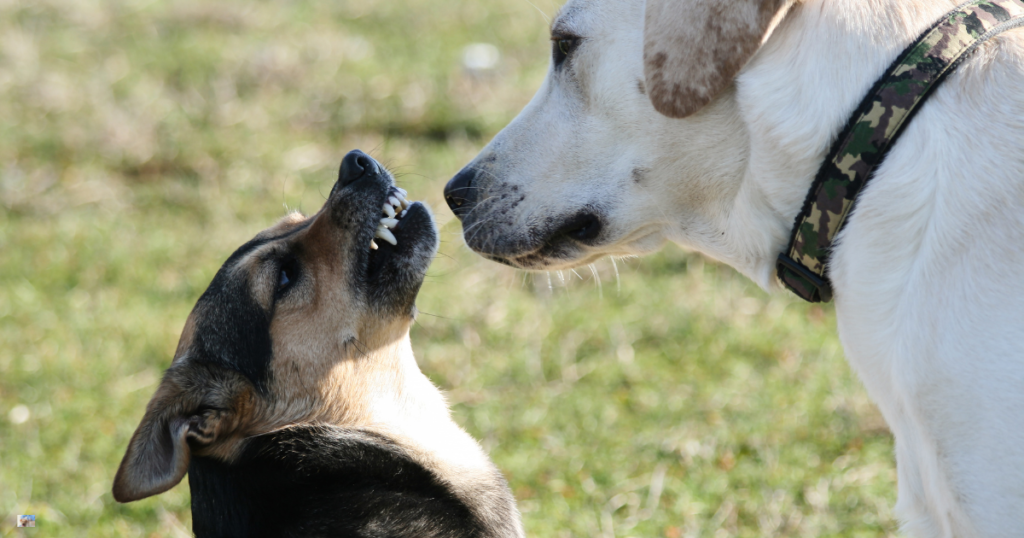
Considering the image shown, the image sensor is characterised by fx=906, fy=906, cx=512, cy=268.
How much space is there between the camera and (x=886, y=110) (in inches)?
94.8

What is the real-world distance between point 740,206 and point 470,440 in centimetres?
167

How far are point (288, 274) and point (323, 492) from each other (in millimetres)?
881

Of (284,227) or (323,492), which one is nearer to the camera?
(323,492)

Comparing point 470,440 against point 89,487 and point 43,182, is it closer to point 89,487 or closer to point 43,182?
point 89,487

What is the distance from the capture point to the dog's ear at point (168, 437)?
287 cm

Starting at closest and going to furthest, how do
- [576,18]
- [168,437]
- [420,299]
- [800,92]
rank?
[800,92], [576,18], [168,437], [420,299]

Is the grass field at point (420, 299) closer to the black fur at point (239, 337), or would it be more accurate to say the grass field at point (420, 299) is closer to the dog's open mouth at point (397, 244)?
the dog's open mouth at point (397, 244)

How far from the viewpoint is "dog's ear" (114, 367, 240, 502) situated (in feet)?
9.43

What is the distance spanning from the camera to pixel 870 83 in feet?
8.10

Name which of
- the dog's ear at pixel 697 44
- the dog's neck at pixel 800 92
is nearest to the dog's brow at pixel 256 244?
the dog's ear at pixel 697 44

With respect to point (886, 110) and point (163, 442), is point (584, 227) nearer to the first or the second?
point (886, 110)

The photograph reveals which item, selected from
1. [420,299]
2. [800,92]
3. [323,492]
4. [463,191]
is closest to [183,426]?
[323,492]

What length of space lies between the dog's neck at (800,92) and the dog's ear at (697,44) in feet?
0.31

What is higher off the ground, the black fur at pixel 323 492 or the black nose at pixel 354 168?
the black nose at pixel 354 168
